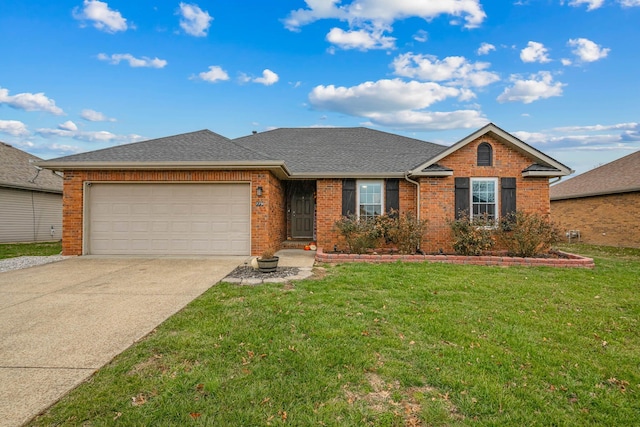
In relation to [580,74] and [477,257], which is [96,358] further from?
[580,74]

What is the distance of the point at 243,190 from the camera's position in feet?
31.3

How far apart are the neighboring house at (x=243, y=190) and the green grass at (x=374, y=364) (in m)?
4.67

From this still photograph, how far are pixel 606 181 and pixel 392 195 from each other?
12.2 m

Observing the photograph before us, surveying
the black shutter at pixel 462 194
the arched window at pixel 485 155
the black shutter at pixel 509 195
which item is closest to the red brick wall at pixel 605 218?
the black shutter at pixel 509 195

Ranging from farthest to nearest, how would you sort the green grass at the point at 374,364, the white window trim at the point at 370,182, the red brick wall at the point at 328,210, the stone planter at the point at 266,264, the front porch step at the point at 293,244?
the front porch step at the point at 293,244
the white window trim at the point at 370,182
the red brick wall at the point at 328,210
the stone planter at the point at 266,264
the green grass at the point at 374,364

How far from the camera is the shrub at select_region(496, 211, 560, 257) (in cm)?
873

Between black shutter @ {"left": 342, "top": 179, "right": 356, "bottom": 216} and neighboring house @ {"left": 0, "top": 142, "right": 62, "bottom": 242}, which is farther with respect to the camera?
neighboring house @ {"left": 0, "top": 142, "right": 62, "bottom": 242}

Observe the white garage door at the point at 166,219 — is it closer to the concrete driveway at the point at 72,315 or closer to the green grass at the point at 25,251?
the concrete driveway at the point at 72,315

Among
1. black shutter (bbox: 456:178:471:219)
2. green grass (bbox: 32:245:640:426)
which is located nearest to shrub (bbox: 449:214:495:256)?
black shutter (bbox: 456:178:471:219)

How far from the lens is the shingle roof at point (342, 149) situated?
10.9 meters

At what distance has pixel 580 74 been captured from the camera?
13031 mm

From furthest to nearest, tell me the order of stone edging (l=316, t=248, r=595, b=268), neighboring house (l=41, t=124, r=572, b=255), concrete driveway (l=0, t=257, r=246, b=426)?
1. neighboring house (l=41, t=124, r=572, b=255)
2. stone edging (l=316, t=248, r=595, b=268)
3. concrete driveway (l=0, t=257, r=246, b=426)

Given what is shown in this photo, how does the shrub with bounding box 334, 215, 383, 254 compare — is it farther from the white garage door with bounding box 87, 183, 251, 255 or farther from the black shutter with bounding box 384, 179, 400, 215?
the white garage door with bounding box 87, 183, 251, 255

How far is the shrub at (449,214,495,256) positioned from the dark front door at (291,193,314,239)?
18.6 ft
